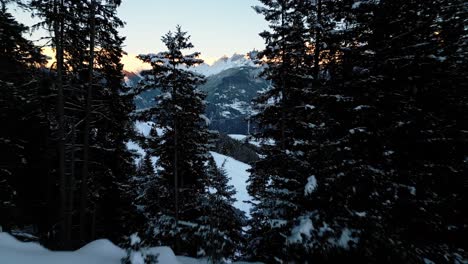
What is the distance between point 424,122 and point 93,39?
13.1 m

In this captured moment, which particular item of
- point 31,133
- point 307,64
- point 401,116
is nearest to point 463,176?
point 401,116

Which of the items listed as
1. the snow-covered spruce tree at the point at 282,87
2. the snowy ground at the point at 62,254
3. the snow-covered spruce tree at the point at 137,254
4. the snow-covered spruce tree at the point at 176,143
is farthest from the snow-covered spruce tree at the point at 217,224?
the snow-covered spruce tree at the point at 137,254

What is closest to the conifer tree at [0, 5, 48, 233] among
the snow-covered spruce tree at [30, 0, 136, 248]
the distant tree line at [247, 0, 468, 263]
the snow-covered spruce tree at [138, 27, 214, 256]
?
the snow-covered spruce tree at [30, 0, 136, 248]

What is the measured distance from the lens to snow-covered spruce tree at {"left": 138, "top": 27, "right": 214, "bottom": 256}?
16203 millimetres

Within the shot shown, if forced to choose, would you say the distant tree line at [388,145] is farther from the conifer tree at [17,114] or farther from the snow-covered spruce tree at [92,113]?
the conifer tree at [17,114]

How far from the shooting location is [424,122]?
9211 millimetres

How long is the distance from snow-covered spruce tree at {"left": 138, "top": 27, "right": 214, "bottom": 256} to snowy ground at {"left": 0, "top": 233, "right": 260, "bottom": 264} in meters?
8.76

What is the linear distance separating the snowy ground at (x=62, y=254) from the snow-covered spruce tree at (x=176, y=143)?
8760mm

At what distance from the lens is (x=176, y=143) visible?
16656 millimetres

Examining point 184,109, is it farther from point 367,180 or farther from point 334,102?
point 367,180

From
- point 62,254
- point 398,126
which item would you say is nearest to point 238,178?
point 398,126

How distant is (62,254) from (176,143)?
35.1 feet

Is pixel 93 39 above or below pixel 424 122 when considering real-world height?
above

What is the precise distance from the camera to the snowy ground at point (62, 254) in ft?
17.8
